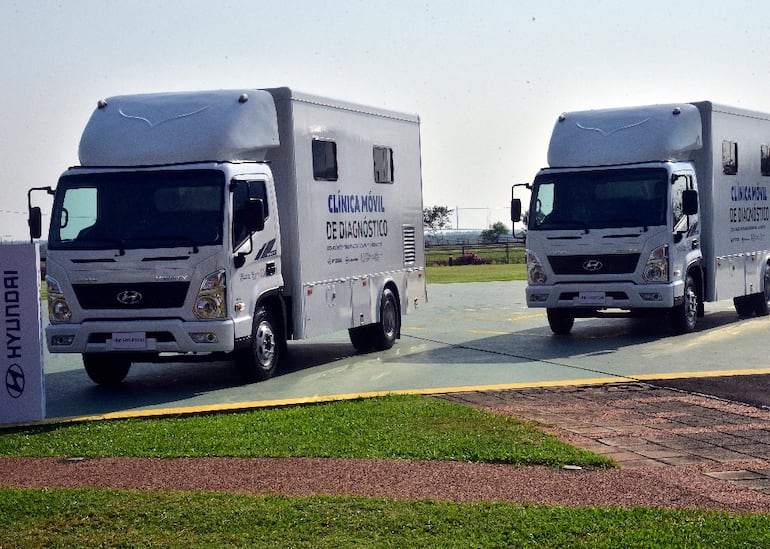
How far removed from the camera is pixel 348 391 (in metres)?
14.3

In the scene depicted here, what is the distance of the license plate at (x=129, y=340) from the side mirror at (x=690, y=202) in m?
8.66

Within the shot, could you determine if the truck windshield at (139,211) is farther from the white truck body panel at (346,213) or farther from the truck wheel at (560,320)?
the truck wheel at (560,320)

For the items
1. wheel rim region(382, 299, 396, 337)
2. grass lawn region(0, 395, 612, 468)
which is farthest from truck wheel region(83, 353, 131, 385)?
wheel rim region(382, 299, 396, 337)

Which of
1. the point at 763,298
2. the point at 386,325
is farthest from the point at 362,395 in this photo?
the point at 763,298

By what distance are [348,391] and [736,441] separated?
5.16 meters

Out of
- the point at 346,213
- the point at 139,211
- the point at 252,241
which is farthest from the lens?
the point at 346,213

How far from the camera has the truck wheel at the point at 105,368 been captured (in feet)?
50.6

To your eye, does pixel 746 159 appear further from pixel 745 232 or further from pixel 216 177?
pixel 216 177

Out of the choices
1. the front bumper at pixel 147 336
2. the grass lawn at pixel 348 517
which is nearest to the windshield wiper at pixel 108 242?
the front bumper at pixel 147 336

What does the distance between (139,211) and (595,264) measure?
741 centimetres

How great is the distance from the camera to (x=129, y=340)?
14.2 metres

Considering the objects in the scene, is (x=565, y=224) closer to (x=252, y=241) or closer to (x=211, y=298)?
(x=252, y=241)

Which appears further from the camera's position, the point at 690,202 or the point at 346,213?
the point at 690,202

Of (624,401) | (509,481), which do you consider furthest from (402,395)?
(509,481)
